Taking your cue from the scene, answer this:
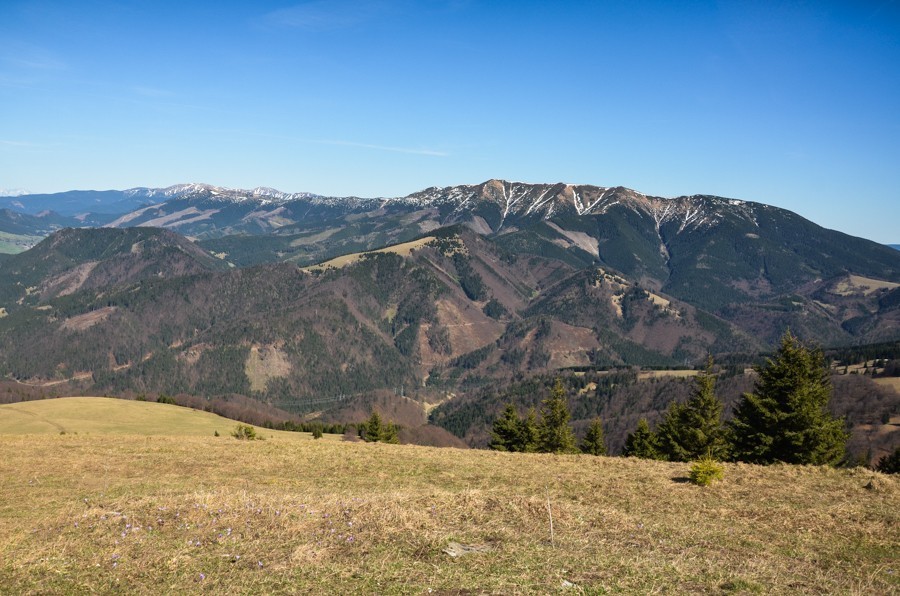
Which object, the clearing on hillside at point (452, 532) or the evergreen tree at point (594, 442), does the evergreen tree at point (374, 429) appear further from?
the clearing on hillside at point (452, 532)

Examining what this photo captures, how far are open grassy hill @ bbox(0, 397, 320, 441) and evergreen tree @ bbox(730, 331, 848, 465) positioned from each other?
4767 cm

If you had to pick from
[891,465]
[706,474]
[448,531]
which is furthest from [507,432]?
[448,531]

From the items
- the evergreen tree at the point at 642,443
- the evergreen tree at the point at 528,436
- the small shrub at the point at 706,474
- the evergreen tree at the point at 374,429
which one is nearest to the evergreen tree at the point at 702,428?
the evergreen tree at the point at 642,443

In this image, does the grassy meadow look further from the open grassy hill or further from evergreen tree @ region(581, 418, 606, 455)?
evergreen tree @ region(581, 418, 606, 455)

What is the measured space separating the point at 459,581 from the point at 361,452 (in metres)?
27.6

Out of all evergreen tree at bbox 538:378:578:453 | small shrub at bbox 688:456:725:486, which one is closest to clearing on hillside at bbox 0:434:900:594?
small shrub at bbox 688:456:725:486

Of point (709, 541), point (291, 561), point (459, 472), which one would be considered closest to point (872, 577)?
point (709, 541)

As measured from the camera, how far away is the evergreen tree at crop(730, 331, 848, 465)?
142 feet

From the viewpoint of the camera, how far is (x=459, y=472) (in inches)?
1339

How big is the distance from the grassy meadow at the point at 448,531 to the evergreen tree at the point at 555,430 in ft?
121

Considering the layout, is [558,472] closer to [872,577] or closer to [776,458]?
[872,577]

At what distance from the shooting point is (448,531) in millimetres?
19516

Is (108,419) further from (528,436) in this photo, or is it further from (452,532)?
(452,532)

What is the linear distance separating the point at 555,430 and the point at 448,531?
54482mm
